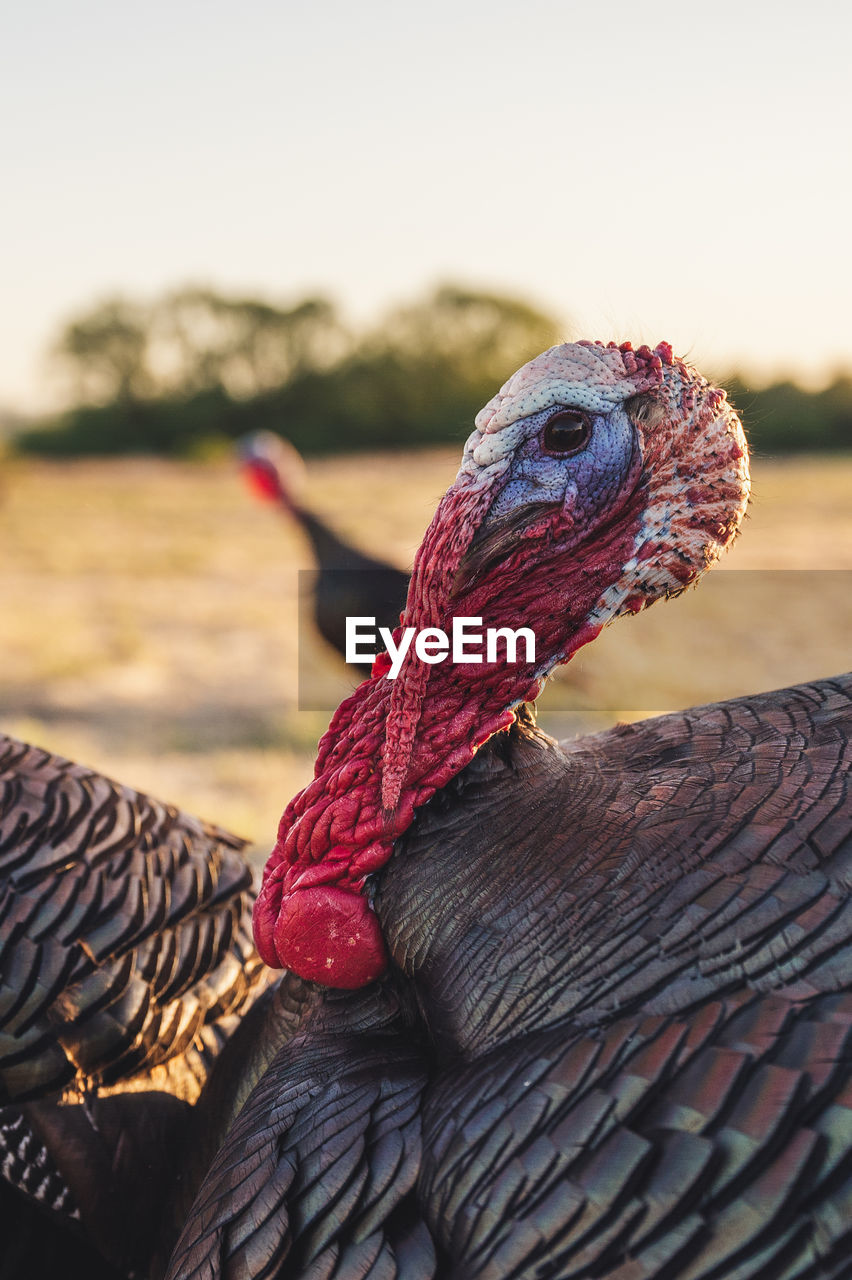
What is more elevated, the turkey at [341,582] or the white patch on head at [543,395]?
the white patch on head at [543,395]

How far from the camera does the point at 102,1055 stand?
6.48 feet

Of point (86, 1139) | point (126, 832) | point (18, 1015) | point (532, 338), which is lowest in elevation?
point (86, 1139)

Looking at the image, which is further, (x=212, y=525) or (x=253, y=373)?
(x=253, y=373)

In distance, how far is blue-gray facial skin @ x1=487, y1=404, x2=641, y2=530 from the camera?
5.08 ft

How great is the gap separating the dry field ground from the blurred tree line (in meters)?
7.55

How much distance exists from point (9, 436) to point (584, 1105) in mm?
25595

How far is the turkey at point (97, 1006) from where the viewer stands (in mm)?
1905

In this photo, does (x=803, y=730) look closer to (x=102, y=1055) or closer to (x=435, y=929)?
(x=435, y=929)

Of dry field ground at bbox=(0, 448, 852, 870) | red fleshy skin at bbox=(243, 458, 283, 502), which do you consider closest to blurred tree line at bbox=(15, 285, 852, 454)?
dry field ground at bbox=(0, 448, 852, 870)

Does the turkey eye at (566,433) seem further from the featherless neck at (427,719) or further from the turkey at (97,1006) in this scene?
the turkey at (97,1006)

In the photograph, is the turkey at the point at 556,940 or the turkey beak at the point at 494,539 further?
the turkey beak at the point at 494,539

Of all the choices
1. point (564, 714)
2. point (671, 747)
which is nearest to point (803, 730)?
point (671, 747)

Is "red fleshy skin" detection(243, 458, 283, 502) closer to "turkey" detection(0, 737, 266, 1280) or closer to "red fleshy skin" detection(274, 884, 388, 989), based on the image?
"turkey" detection(0, 737, 266, 1280)

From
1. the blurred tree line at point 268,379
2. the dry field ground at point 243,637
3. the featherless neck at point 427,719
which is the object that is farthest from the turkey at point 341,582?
the blurred tree line at point 268,379
